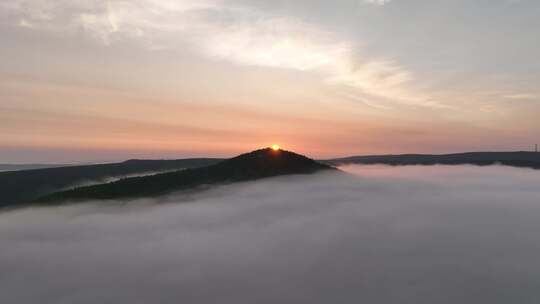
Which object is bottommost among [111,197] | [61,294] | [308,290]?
[308,290]

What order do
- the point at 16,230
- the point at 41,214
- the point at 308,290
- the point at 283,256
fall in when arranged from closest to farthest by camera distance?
1. the point at 308,290
2. the point at 283,256
3. the point at 16,230
4. the point at 41,214

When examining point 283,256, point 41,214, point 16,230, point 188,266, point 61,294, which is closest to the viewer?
point 61,294

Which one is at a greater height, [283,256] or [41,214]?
[41,214]

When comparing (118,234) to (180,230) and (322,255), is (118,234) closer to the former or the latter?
(180,230)

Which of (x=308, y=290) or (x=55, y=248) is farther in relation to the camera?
(x=55, y=248)

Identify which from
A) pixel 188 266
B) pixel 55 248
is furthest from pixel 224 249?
Result: pixel 55 248

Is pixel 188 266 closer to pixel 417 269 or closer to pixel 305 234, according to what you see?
pixel 305 234

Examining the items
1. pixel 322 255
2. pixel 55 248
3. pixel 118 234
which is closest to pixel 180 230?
pixel 118 234

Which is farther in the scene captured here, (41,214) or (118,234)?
(41,214)

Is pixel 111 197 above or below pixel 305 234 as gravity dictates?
above
